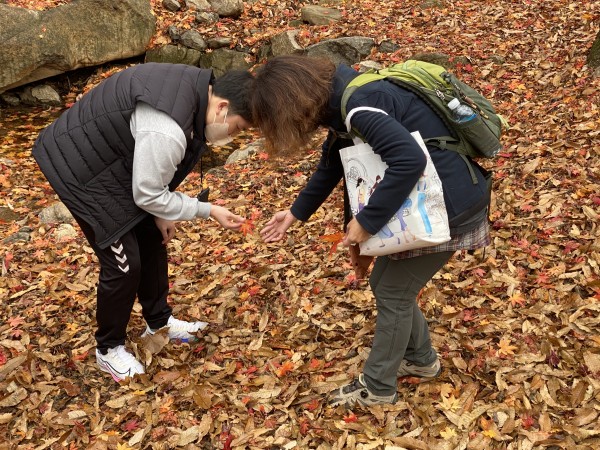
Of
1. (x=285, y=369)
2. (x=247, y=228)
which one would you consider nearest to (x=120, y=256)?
(x=285, y=369)

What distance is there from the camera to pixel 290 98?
219 cm

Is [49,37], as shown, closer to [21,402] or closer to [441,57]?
[441,57]

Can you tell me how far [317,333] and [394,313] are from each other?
4.02 feet

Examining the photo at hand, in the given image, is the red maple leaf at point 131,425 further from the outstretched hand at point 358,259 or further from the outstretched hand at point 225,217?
the outstretched hand at point 358,259

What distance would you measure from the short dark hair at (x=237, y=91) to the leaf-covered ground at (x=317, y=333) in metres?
1.77

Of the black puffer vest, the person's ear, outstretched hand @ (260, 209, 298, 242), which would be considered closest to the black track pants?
the black puffer vest

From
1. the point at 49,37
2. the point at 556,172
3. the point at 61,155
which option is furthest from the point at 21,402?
the point at 49,37

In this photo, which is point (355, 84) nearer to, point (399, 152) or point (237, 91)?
point (399, 152)

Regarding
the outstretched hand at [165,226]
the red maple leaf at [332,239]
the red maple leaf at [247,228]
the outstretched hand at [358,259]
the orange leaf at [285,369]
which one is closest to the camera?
the outstretched hand at [358,259]

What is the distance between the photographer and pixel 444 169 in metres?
2.27

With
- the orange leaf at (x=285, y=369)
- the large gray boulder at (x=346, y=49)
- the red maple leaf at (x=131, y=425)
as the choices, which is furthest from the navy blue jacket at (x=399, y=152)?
the large gray boulder at (x=346, y=49)

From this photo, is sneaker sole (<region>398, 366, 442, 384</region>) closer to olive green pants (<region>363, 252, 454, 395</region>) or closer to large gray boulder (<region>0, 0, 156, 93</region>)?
olive green pants (<region>363, 252, 454, 395</region>)

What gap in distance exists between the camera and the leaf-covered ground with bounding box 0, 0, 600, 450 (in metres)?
2.97

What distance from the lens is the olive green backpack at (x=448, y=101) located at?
223 cm
